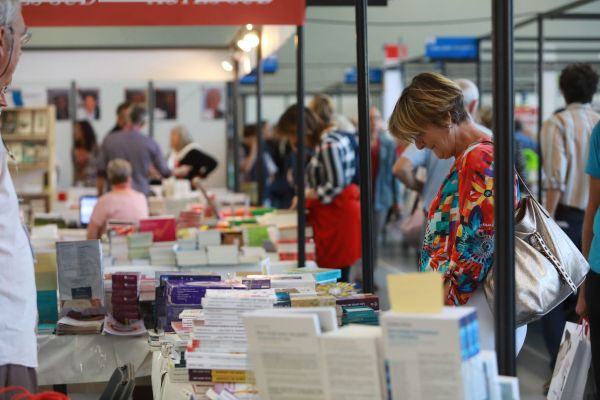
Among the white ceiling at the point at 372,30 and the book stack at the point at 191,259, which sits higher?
the white ceiling at the point at 372,30

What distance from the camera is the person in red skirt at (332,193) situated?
6.81m

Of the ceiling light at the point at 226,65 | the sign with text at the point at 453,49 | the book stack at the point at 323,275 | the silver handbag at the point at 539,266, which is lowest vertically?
the book stack at the point at 323,275

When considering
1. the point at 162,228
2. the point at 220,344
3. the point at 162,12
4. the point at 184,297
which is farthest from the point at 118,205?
the point at 220,344

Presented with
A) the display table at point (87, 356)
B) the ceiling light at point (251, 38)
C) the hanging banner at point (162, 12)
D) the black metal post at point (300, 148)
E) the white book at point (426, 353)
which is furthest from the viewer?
the ceiling light at point (251, 38)

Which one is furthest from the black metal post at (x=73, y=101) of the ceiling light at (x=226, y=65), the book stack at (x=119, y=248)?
the book stack at (x=119, y=248)

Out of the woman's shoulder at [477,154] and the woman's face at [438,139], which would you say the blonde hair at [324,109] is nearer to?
the woman's face at [438,139]

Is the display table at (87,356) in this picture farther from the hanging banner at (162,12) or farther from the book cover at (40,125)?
the book cover at (40,125)

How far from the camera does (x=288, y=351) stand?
2094 mm

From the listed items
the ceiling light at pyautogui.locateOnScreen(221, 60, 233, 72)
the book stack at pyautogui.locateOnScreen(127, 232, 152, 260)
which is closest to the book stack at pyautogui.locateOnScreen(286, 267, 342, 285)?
the book stack at pyautogui.locateOnScreen(127, 232, 152, 260)

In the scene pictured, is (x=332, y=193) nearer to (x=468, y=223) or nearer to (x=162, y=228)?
(x=162, y=228)

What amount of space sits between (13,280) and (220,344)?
606 millimetres

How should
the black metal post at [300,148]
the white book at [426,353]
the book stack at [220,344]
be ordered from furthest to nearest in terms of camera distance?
the black metal post at [300,148] → the book stack at [220,344] → the white book at [426,353]

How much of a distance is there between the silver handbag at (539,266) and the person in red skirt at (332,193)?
3.69 metres

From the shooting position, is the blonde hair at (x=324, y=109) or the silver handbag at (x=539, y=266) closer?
the silver handbag at (x=539, y=266)
